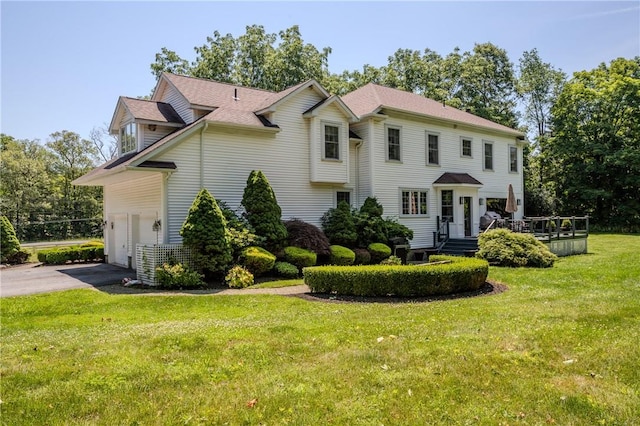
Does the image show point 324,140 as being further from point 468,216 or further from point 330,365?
point 330,365

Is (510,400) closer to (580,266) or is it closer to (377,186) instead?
(580,266)

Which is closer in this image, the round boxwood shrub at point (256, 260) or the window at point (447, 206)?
the round boxwood shrub at point (256, 260)

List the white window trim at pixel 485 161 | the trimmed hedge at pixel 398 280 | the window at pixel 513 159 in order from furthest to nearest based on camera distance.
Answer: the window at pixel 513 159, the white window trim at pixel 485 161, the trimmed hedge at pixel 398 280

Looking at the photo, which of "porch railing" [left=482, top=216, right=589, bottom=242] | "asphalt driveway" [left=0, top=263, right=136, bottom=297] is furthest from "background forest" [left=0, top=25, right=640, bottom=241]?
"asphalt driveway" [left=0, top=263, right=136, bottom=297]

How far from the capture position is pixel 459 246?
20.5m

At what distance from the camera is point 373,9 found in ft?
38.4

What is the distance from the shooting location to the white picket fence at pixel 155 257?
13.2 meters

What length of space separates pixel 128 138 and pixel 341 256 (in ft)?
32.5

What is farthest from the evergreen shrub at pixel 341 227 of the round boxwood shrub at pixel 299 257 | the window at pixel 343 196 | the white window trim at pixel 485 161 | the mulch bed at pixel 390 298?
the white window trim at pixel 485 161

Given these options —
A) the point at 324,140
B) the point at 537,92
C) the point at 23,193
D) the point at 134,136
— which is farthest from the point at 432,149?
the point at 23,193

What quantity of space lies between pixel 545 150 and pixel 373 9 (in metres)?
31.7

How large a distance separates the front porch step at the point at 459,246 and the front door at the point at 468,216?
255cm

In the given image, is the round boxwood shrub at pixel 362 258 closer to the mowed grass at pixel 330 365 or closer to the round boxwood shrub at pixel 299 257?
the round boxwood shrub at pixel 299 257

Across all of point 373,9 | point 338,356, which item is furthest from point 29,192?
point 338,356
